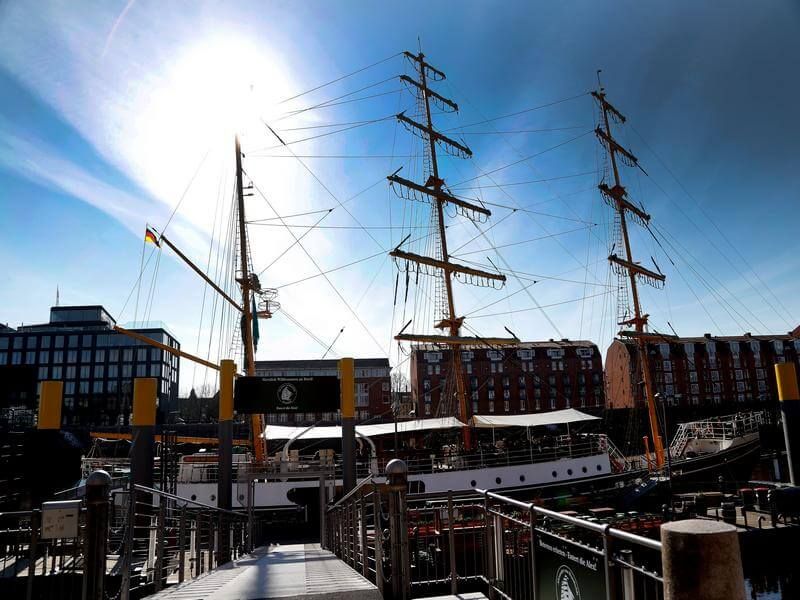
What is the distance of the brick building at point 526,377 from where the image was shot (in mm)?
79562

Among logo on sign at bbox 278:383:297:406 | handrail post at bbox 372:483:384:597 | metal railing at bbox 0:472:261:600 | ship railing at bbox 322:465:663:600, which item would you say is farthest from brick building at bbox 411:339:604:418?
handrail post at bbox 372:483:384:597

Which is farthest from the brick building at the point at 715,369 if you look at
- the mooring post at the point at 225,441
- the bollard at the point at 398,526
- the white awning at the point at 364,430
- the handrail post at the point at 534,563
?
the handrail post at the point at 534,563

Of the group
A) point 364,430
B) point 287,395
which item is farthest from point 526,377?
point 287,395

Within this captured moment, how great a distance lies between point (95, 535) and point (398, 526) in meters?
3.24

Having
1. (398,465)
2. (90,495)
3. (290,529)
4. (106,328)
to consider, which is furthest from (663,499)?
(106,328)

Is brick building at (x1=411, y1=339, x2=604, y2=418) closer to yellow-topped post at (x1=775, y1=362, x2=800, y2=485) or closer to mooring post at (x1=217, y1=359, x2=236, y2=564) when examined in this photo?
yellow-topped post at (x1=775, y1=362, x2=800, y2=485)

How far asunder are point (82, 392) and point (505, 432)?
69523 millimetres

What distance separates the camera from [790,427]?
20.2 m

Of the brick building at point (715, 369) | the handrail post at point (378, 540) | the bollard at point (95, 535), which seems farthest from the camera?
the brick building at point (715, 369)

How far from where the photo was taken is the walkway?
6227 mm

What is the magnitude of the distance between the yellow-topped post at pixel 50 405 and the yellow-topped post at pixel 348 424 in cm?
851

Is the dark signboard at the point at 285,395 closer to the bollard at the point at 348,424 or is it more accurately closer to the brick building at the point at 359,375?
the bollard at the point at 348,424

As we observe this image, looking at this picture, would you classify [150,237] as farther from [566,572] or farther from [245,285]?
[566,572]

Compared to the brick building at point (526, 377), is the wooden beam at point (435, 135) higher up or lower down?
higher up
